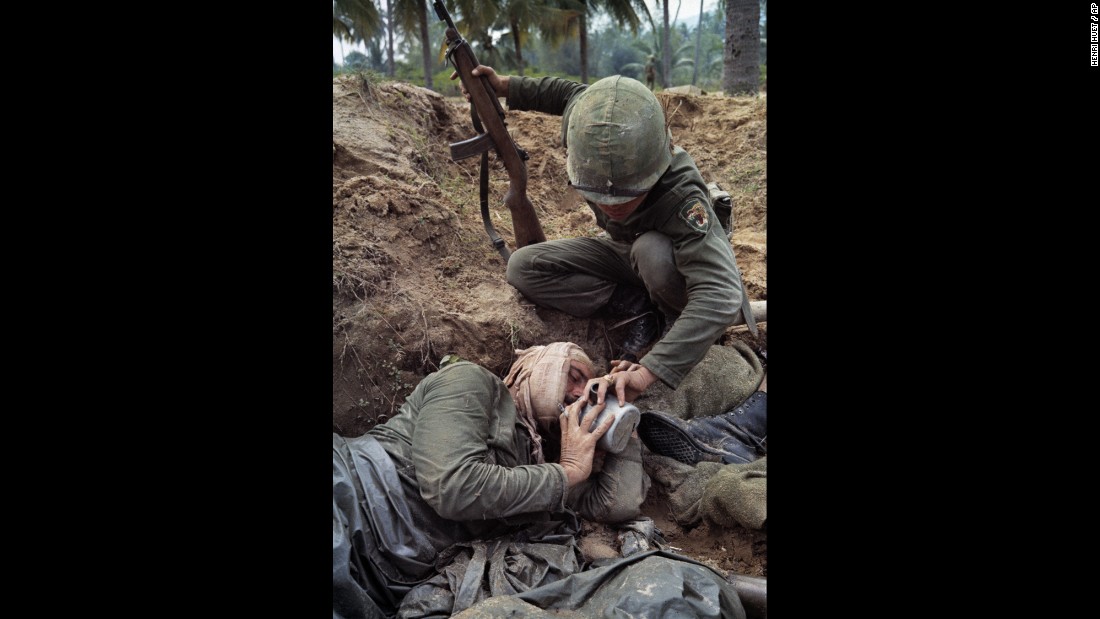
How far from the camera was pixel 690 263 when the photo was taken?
3.46 metres

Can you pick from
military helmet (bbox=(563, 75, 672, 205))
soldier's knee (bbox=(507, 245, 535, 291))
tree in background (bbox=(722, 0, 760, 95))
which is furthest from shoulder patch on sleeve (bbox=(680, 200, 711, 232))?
tree in background (bbox=(722, 0, 760, 95))

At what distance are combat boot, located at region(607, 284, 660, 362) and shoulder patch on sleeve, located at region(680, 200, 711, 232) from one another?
0.70 meters

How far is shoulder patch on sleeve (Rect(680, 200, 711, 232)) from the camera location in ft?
11.2

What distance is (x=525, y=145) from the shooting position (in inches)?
251

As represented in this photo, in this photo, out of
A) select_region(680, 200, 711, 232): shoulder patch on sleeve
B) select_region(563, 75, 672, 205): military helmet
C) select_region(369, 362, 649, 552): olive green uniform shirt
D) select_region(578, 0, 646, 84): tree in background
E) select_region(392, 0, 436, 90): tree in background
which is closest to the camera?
select_region(369, 362, 649, 552): olive green uniform shirt

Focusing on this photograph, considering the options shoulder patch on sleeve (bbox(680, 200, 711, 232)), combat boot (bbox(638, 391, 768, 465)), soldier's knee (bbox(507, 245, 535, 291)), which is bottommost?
combat boot (bbox(638, 391, 768, 465))

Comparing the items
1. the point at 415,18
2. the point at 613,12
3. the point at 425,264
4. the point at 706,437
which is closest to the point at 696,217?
the point at 706,437

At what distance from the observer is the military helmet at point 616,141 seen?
3.11 meters

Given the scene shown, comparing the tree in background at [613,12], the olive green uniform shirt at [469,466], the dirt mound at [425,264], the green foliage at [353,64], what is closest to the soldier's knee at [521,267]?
the dirt mound at [425,264]

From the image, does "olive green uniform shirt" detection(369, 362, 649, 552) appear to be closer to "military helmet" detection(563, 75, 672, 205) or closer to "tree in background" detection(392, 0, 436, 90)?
"military helmet" detection(563, 75, 672, 205)

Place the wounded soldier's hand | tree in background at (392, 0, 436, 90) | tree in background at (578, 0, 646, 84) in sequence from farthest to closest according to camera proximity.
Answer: tree in background at (578, 0, 646, 84)
tree in background at (392, 0, 436, 90)
the wounded soldier's hand

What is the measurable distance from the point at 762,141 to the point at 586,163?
4.18m

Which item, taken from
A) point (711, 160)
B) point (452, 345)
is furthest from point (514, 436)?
point (711, 160)

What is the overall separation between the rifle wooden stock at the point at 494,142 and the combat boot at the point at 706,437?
63.9 inches
